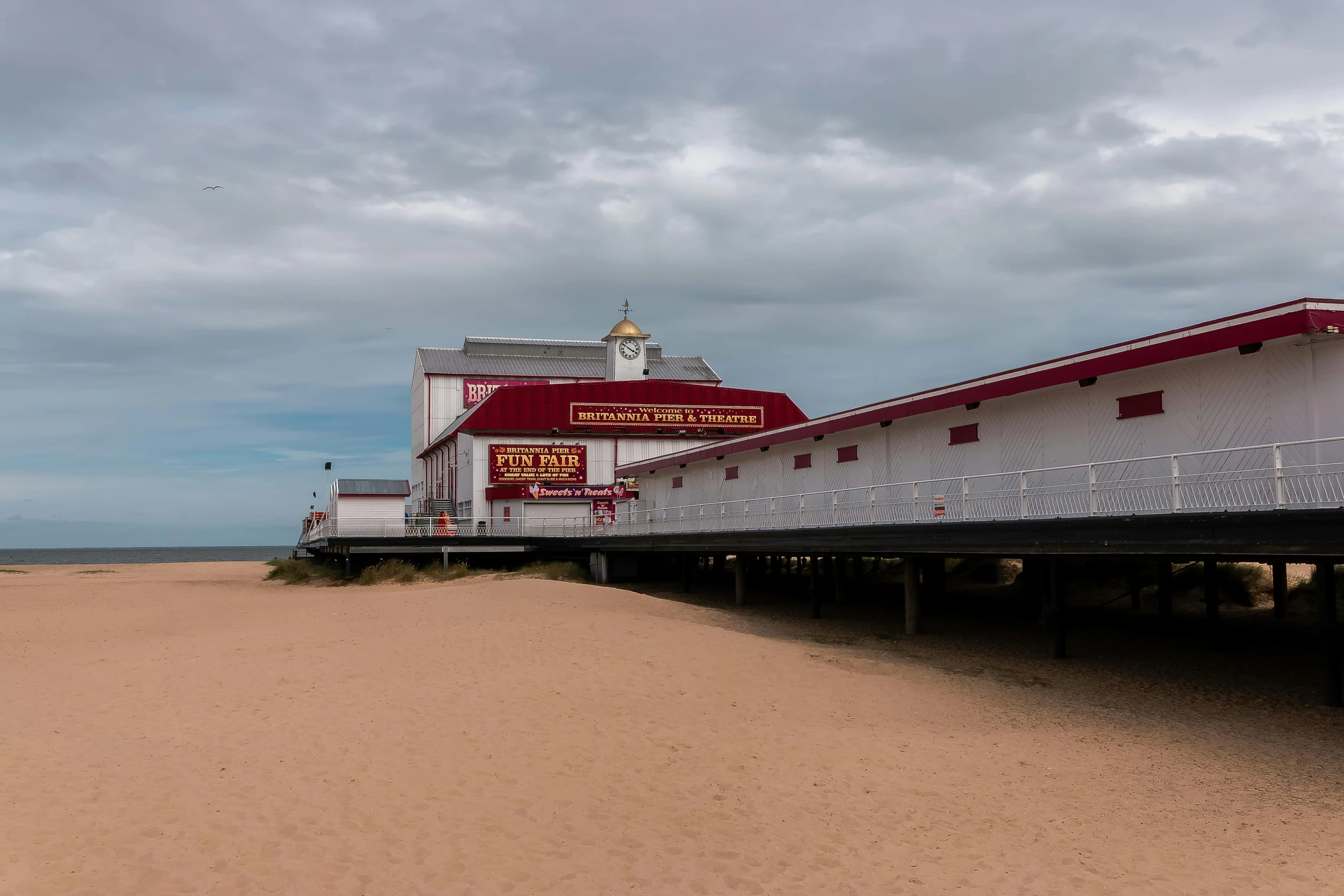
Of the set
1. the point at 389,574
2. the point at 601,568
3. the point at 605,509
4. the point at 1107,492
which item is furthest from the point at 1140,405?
the point at 605,509

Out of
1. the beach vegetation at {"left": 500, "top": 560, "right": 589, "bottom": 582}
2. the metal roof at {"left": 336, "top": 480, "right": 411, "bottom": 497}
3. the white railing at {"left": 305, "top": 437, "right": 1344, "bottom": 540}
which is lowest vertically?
the beach vegetation at {"left": 500, "top": 560, "right": 589, "bottom": 582}

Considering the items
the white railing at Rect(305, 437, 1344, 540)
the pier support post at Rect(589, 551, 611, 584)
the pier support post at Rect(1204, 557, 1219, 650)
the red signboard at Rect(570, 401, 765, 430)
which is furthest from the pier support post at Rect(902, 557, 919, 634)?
the red signboard at Rect(570, 401, 765, 430)

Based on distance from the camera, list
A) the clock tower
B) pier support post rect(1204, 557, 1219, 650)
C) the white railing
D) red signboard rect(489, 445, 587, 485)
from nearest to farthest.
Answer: the white railing, pier support post rect(1204, 557, 1219, 650), red signboard rect(489, 445, 587, 485), the clock tower

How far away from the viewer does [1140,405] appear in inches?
691

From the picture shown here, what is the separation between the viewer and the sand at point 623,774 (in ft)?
29.7

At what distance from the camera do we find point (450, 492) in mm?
53906

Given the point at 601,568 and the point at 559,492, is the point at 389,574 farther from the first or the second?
the point at 559,492

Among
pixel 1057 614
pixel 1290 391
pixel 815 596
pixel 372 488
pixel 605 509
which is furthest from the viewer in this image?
pixel 605 509

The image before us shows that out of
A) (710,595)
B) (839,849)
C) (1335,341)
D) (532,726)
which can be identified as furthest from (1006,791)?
(710,595)

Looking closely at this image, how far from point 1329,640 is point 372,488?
132 ft

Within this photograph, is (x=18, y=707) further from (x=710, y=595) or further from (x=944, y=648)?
(x=710, y=595)

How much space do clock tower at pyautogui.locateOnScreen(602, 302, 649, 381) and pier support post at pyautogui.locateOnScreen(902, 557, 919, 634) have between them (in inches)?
1345

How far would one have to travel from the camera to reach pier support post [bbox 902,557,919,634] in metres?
22.3

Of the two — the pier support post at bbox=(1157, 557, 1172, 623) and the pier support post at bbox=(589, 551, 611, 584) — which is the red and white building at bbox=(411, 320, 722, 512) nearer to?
the pier support post at bbox=(589, 551, 611, 584)
